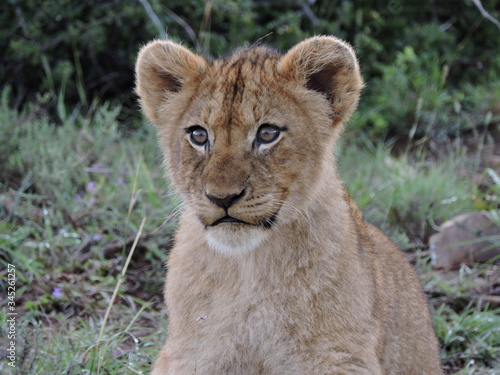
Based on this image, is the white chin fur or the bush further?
the bush

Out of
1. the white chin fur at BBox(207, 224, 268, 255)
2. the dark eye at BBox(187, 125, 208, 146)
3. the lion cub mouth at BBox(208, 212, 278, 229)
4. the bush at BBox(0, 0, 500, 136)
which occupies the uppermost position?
the dark eye at BBox(187, 125, 208, 146)

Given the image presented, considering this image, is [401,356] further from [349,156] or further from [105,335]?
[349,156]

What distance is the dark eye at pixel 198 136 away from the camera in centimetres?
347

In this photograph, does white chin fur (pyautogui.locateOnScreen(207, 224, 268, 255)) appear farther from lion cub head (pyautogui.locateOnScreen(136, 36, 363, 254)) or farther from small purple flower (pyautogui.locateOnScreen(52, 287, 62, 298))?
small purple flower (pyautogui.locateOnScreen(52, 287, 62, 298))

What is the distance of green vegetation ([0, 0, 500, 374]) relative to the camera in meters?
4.88

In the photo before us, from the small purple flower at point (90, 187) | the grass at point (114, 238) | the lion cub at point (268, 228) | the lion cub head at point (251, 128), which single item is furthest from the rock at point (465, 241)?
the small purple flower at point (90, 187)

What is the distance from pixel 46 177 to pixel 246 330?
3.06 m

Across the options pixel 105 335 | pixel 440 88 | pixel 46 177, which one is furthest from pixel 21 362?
→ pixel 440 88

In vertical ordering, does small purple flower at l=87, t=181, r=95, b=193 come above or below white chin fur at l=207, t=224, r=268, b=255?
below

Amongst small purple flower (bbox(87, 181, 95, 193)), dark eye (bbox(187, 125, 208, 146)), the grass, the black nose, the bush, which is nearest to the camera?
the black nose

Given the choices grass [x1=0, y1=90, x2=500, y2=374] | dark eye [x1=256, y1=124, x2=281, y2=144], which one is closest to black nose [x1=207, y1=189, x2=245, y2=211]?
dark eye [x1=256, y1=124, x2=281, y2=144]

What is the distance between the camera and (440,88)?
836 cm

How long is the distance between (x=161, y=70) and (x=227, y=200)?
99 cm

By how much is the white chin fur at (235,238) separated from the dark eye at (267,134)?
0.39m
